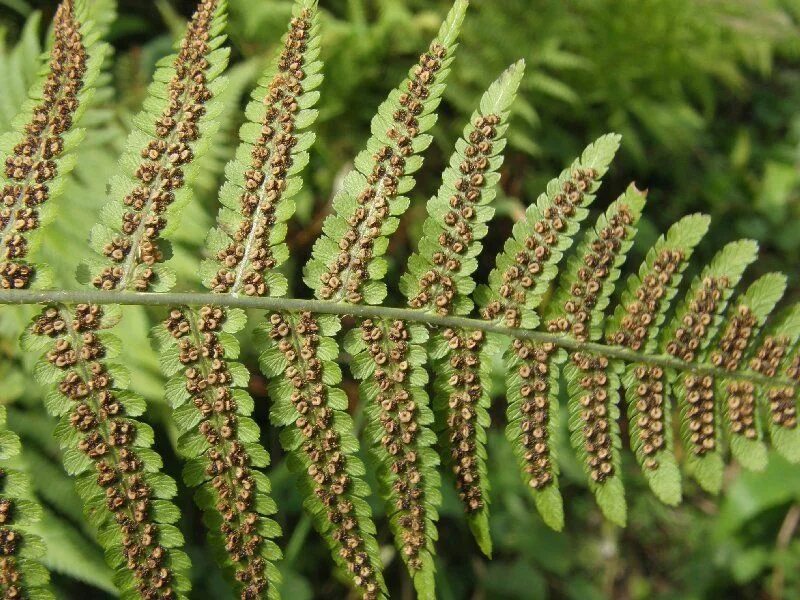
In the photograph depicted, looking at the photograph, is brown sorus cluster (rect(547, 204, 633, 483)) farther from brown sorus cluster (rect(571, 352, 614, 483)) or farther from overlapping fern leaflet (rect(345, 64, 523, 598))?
overlapping fern leaflet (rect(345, 64, 523, 598))

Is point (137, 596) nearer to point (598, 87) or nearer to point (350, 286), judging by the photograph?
point (350, 286)

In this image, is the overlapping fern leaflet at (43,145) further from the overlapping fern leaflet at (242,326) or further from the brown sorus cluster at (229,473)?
the brown sorus cluster at (229,473)

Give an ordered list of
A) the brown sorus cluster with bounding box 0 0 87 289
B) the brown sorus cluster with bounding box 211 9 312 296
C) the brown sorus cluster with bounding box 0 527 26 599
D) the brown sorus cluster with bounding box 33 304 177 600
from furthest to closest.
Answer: the brown sorus cluster with bounding box 211 9 312 296
the brown sorus cluster with bounding box 0 0 87 289
the brown sorus cluster with bounding box 33 304 177 600
the brown sorus cluster with bounding box 0 527 26 599

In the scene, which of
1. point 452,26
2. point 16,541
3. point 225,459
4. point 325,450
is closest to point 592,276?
point 452,26

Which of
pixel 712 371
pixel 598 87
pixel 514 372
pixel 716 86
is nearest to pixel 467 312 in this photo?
pixel 514 372

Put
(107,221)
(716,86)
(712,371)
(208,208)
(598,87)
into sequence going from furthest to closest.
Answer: (716,86), (598,87), (208,208), (712,371), (107,221)

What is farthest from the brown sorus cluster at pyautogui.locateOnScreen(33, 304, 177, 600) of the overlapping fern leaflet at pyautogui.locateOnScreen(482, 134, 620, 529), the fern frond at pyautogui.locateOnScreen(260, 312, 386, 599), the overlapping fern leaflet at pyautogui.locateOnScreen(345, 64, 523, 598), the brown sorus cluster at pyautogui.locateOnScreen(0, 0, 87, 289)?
the overlapping fern leaflet at pyautogui.locateOnScreen(482, 134, 620, 529)
